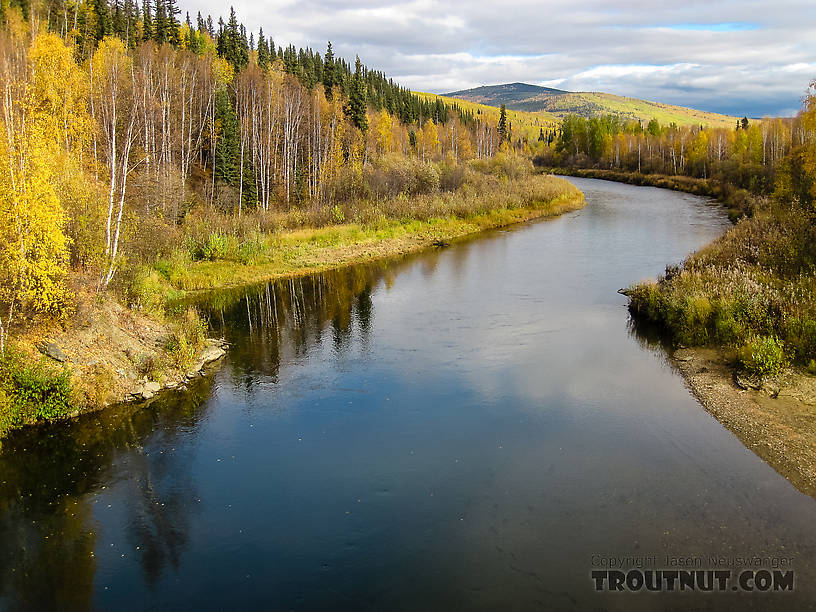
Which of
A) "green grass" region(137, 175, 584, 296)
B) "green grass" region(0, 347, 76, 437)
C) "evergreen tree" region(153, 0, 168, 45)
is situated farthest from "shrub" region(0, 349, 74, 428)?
"evergreen tree" region(153, 0, 168, 45)

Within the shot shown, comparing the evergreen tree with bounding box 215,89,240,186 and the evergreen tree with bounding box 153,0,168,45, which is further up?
the evergreen tree with bounding box 153,0,168,45

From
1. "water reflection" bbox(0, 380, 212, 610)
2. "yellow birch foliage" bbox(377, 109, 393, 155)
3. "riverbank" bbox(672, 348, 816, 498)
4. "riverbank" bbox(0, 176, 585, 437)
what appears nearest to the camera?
"water reflection" bbox(0, 380, 212, 610)

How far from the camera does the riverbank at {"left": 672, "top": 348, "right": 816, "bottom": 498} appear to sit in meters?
12.4

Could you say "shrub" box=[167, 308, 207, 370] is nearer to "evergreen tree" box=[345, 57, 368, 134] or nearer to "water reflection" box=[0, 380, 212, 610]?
"water reflection" box=[0, 380, 212, 610]

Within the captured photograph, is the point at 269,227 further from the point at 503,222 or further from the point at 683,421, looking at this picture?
the point at 683,421

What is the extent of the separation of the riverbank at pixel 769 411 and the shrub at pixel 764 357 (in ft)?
1.02

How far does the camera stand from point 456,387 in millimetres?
16469

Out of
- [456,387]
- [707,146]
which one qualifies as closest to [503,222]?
[456,387]

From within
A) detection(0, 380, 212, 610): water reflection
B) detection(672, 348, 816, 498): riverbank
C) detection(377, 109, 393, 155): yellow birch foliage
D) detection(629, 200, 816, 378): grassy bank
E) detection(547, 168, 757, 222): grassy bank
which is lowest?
detection(0, 380, 212, 610): water reflection

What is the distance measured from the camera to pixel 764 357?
15703 millimetres

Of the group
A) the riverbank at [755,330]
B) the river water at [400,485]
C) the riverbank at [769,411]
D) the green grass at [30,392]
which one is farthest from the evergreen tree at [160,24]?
the riverbank at [769,411]

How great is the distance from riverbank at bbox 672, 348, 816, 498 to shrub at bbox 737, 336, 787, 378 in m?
0.31

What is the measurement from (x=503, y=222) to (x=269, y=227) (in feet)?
60.2

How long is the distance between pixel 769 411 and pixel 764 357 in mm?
1974
